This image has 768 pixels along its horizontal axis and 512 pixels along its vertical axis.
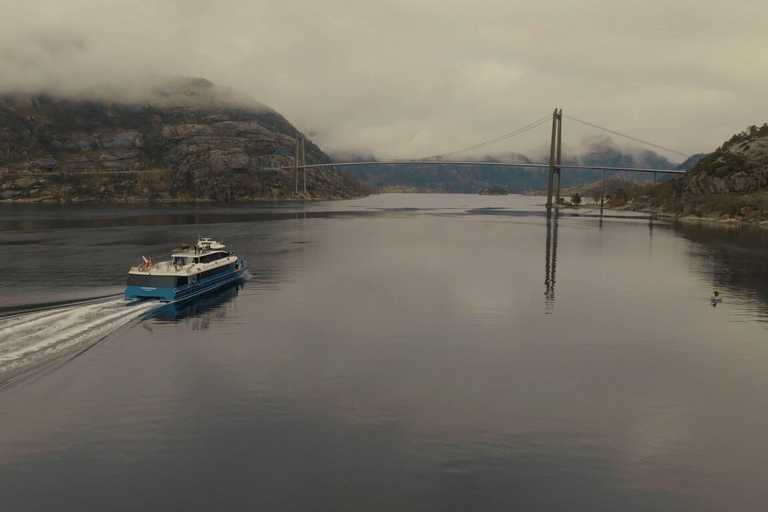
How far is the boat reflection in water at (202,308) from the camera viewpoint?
41.3 metres

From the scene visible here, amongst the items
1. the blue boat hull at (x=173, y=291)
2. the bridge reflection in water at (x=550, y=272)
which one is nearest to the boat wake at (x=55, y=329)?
the blue boat hull at (x=173, y=291)

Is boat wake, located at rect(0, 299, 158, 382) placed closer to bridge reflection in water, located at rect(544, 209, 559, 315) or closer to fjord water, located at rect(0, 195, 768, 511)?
fjord water, located at rect(0, 195, 768, 511)

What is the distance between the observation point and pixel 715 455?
20.5 meters

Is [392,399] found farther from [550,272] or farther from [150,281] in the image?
[550,272]

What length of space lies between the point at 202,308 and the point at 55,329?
1199cm

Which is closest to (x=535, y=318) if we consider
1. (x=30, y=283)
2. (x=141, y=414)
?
(x=141, y=414)

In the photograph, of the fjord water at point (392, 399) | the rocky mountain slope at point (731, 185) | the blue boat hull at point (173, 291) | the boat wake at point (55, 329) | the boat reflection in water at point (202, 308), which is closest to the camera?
the fjord water at point (392, 399)

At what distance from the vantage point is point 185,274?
46.8 metres

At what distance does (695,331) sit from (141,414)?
37.5 m

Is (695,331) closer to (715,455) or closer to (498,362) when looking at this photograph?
(498,362)

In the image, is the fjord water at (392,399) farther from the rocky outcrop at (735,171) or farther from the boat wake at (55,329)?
the rocky outcrop at (735,171)

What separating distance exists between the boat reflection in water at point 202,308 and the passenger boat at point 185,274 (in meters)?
0.63

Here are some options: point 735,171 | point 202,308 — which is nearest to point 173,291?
point 202,308

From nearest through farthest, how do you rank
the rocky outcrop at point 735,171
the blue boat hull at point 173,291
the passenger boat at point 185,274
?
1. the blue boat hull at point 173,291
2. the passenger boat at point 185,274
3. the rocky outcrop at point 735,171
